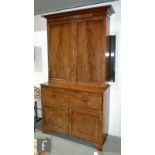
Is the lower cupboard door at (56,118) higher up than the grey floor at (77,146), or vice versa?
the lower cupboard door at (56,118)

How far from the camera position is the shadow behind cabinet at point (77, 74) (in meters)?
2.30

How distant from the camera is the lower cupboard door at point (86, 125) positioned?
7.58 feet

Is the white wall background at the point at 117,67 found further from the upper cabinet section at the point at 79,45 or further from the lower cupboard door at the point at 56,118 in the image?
the lower cupboard door at the point at 56,118

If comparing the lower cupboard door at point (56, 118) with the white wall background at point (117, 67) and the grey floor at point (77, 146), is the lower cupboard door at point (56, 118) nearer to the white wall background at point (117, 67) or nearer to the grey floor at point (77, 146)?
the grey floor at point (77, 146)

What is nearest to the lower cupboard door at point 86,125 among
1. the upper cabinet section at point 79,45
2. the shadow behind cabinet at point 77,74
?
the shadow behind cabinet at point 77,74

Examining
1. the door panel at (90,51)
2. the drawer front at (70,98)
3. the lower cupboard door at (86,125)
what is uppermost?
the door panel at (90,51)

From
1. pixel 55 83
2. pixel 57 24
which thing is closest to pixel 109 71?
pixel 55 83

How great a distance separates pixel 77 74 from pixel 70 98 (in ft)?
1.34

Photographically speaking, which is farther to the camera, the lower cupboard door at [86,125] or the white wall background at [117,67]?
the white wall background at [117,67]

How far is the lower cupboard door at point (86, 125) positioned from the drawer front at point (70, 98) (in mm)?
123

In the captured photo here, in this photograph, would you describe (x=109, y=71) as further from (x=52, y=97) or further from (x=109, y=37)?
(x=52, y=97)

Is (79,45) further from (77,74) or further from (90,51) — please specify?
(77,74)
